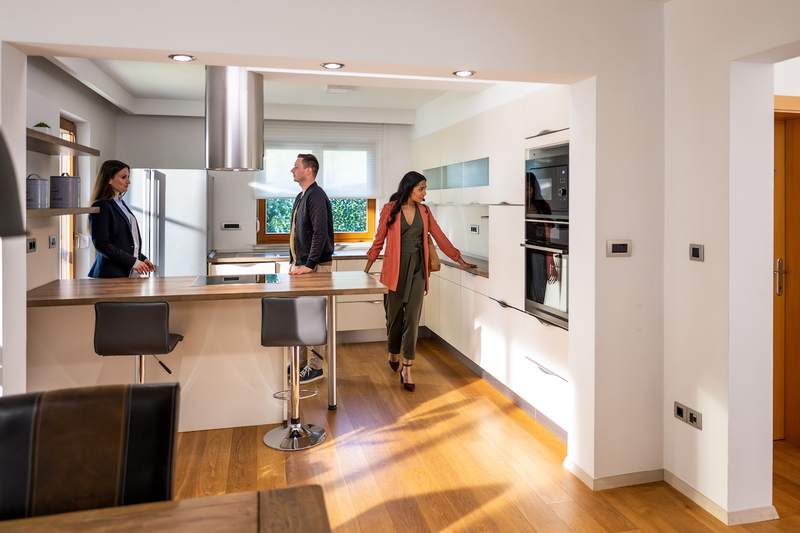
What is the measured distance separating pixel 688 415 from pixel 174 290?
269 cm

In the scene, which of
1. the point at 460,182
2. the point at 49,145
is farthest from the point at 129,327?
the point at 460,182

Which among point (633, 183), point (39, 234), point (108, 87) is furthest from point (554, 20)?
point (108, 87)

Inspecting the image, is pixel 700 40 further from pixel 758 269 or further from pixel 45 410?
pixel 45 410

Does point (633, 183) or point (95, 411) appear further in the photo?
point (633, 183)

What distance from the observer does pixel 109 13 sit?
258 cm

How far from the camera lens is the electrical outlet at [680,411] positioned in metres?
3.09

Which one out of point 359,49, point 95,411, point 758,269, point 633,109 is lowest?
point 95,411

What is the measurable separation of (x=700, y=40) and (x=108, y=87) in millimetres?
4477

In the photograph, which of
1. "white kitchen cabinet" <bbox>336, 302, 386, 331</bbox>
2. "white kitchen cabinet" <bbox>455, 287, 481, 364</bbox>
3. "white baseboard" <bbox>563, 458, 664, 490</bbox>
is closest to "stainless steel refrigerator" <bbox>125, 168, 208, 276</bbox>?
"white kitchen cabinet" <bbox>336, 302, 386, 331</bbox>

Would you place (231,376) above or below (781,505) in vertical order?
above

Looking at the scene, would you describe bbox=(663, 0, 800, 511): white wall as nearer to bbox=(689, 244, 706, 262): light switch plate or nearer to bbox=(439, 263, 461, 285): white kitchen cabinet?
bbox=(689, 244, 706, 262): light switch plate

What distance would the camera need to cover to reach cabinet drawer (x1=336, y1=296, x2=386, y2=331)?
247 inches

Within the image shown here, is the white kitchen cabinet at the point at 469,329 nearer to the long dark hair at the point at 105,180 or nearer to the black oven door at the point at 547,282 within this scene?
the black oven door at the point at 547,282

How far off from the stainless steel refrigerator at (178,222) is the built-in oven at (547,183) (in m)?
3.24
